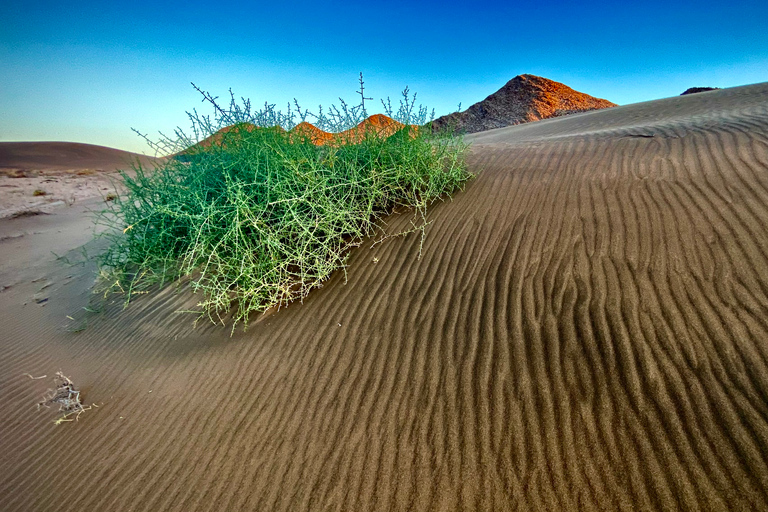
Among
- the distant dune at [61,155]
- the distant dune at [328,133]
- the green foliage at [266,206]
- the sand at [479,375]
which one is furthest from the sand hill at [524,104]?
the distant dune at [61,155]

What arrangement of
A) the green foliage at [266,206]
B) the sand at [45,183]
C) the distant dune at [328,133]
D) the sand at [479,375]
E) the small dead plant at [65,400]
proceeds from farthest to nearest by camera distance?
the sand at [45,183] → the distant dune at [328,133] → the green foliage at [266,206] → the small dead plant at [65,400] → the sand at [479,375]

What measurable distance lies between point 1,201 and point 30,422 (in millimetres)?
13295

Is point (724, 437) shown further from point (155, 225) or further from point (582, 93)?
point (582, 93)

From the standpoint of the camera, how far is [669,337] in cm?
226

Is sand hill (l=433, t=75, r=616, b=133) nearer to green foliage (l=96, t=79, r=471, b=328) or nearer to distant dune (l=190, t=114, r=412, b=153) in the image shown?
distant dune (l=190, t=114, r=412, b=153)

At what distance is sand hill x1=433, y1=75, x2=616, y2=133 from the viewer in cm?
1786

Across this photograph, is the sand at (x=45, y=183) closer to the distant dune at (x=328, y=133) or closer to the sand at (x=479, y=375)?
the distant dune at (x=328, y=133)

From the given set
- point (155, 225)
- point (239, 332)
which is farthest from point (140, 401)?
point (155, 225)

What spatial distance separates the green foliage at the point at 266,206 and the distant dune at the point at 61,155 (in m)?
26.4

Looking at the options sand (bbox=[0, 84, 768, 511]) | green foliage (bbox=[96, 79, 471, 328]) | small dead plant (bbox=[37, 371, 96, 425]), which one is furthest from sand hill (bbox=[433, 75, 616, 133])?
small dead plant (bbox=[37, 371, 96, 425])

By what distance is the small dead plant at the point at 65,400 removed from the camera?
303cm

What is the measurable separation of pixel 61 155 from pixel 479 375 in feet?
141

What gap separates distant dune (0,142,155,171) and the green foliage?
86.7 feet

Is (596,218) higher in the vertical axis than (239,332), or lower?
higher
